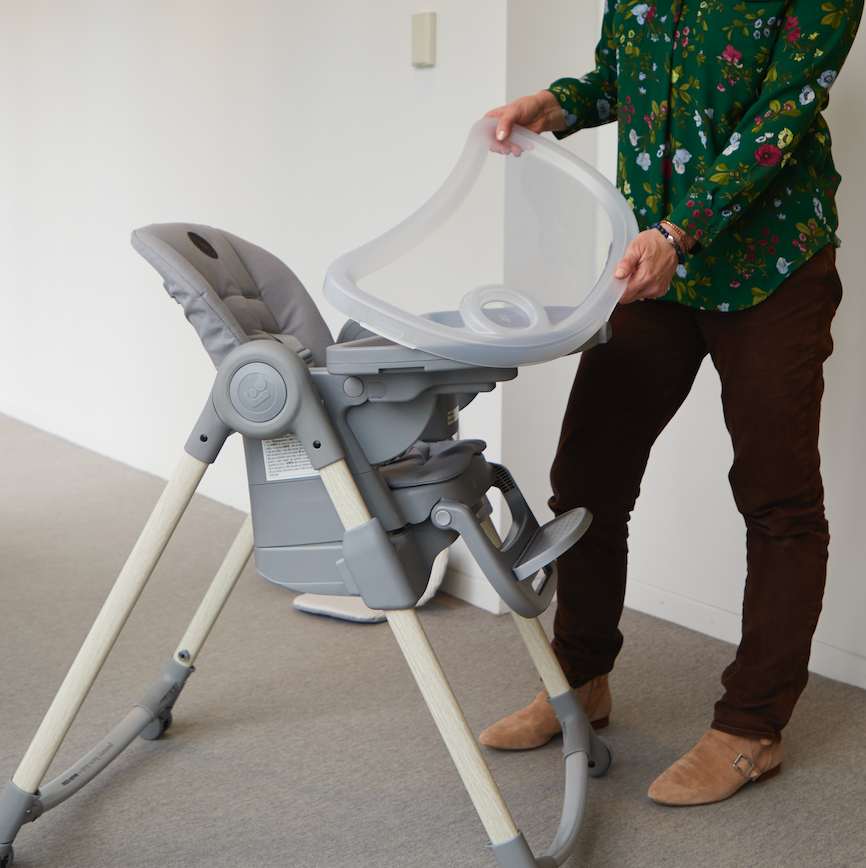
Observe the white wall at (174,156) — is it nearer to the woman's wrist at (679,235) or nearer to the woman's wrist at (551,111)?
the woman's wrist at (551,111)

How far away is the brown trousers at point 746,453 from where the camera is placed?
1334 mm

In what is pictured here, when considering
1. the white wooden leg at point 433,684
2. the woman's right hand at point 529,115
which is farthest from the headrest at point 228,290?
the woman's right hand at point 529,115

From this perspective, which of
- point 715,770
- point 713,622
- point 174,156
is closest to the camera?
point 715,770

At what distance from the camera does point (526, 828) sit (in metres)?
1.37

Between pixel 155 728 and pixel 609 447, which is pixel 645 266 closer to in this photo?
pixel 609 447

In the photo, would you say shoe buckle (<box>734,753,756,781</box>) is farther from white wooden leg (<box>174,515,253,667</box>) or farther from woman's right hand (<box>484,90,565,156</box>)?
woman's right hand (<box>484,90,565,156</box>)

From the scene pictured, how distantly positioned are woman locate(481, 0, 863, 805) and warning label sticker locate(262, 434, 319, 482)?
1.38ft

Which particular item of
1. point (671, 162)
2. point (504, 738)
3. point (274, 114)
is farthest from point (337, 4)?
point (504, 738)

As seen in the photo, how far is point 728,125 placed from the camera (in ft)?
4.15

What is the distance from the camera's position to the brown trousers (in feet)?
4.38

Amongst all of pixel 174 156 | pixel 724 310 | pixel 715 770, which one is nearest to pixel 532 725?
pixel 715 770

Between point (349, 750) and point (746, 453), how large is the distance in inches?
31.8

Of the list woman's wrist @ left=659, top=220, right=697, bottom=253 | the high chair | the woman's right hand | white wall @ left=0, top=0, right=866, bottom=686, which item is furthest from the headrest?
white wall @ left=0, top=0, right=866, bottom=686

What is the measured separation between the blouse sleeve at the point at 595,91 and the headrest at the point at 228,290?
0.48 meters
